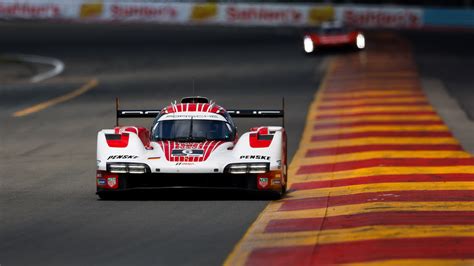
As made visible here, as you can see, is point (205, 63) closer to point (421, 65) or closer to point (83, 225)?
point (421, 65)

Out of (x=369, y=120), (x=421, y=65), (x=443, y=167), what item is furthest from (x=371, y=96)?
(x=443, y=167)

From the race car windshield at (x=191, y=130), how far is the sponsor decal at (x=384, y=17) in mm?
54223

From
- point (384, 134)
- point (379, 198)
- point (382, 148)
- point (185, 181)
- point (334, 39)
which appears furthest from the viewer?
point (334, 39)

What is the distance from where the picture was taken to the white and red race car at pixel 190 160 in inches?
672

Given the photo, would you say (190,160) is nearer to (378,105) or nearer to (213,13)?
(378,105)

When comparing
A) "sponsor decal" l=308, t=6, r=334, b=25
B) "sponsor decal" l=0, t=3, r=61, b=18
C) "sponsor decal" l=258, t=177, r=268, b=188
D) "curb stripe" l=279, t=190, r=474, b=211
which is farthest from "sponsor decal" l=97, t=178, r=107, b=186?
"sponsor decal" l=0, t=3, r=61, b=18

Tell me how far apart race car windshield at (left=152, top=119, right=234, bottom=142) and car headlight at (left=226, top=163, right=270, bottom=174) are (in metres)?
1.11

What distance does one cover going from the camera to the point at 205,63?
49.7 m

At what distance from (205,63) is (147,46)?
28.3ft

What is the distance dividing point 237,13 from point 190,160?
182 feet

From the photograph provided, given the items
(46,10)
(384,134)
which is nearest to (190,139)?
(384,134)

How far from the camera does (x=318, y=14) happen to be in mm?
73000

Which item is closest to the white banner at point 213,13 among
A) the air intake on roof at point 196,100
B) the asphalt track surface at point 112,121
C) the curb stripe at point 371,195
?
the asphalt track surface at point 112,121

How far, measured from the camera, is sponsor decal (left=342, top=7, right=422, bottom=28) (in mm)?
72125
